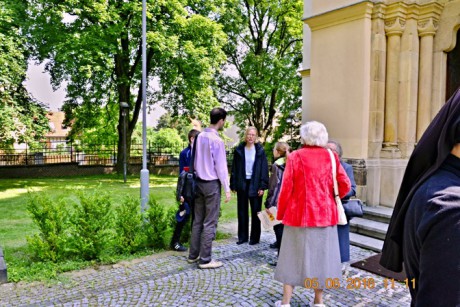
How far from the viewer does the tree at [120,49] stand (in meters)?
15.5

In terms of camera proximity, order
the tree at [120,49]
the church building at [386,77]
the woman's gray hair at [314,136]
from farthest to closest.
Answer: the tree at [120,49] < the church building at [386,77] < the woman's gray hair at [314,136]

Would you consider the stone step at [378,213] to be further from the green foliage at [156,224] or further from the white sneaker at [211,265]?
the green foliage at [156,224]

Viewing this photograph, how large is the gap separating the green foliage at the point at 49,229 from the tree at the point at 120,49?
11207 mm

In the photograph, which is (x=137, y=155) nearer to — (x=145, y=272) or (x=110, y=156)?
(x=110, y=156)

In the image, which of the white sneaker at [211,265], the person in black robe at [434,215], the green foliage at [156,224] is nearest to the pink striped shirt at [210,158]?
the white sneaker at [211,265]

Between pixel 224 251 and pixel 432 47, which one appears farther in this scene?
pixel 432 47

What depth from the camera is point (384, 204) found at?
6.61m

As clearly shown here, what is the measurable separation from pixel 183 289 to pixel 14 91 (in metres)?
15.0

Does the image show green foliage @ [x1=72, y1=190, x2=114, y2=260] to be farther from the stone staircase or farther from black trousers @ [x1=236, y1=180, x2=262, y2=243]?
the stone staircase

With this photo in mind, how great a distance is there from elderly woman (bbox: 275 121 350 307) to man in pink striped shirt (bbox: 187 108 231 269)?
1489 millimetres

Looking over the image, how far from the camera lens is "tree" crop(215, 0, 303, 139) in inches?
922

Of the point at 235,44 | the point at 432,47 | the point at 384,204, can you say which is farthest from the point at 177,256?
the point at 235,44

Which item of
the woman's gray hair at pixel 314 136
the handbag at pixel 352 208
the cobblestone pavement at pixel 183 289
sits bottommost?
the cobblestone pavement at pixel 183 289

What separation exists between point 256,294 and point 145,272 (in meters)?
1.55
